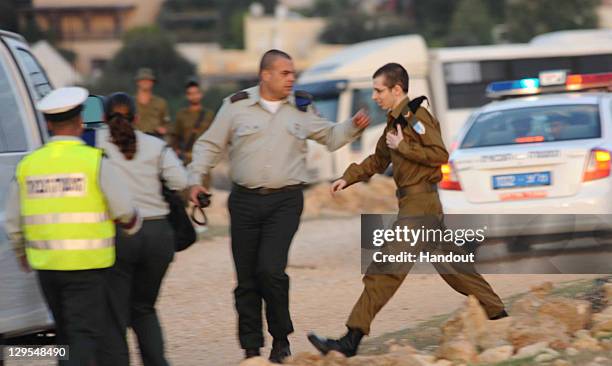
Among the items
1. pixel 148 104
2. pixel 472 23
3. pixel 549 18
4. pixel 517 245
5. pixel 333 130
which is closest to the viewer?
pixel 333 130

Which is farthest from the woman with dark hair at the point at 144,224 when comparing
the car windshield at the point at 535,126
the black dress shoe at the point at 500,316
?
the car windshield at the point at 535,126

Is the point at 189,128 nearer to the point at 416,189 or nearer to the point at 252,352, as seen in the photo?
the point at 252,352

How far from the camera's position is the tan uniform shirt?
15359 mm

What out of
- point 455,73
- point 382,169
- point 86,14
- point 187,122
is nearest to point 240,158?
→ point 382,169

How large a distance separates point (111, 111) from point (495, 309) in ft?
8.08

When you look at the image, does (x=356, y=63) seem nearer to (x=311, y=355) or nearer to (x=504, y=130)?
(x=504, y=130)

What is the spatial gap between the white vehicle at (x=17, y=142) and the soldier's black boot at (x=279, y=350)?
1378 millimetres

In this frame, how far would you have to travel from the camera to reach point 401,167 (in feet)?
24.2

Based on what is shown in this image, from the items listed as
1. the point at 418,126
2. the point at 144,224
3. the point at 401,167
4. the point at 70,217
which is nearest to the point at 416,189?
the point at 401,167

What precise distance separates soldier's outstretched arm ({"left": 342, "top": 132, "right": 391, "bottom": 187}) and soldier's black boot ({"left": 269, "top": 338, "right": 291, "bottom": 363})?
3.31 feet

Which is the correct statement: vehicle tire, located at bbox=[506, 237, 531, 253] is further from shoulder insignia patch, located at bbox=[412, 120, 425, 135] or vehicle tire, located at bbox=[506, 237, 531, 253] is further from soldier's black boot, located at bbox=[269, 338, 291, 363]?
shoulder insignia patch, located at bbox=[412, 120, 425, 135]

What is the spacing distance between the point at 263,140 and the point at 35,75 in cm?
162

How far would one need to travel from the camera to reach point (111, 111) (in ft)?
22.7

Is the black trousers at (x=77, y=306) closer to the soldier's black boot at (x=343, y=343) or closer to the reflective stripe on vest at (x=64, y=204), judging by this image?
the reflective stripe on vest at (x=64, y=204)
